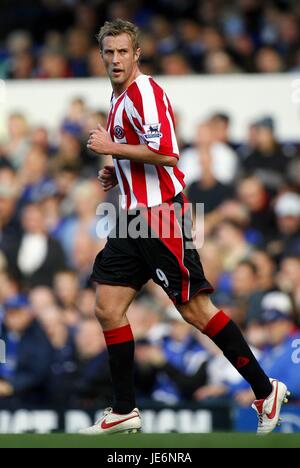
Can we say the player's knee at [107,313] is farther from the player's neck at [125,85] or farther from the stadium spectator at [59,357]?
the stadium spectator at [59,357]

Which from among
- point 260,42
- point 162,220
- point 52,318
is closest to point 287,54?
point 260,42

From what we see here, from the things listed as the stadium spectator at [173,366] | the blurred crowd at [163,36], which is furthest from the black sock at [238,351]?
the blurred crowd at [163,36]

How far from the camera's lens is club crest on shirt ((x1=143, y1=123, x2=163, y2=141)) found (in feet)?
20.1

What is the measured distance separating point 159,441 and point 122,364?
1.13m

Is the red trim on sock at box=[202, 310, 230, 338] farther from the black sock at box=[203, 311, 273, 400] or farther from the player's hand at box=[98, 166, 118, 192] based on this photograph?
the player's hand at box=[98, 166, 118, 192]

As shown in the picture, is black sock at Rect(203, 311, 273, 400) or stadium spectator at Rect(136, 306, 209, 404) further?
stadium spectator at Rect(136, 306, 209, 404)

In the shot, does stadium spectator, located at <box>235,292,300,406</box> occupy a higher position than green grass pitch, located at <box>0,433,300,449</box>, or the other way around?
stadium spectator, located at <box>235,292,300,406</box>

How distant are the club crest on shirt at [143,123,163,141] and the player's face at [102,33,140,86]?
31 centimetres

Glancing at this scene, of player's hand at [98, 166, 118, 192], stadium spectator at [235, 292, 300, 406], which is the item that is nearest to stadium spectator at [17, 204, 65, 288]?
stadium spectator at [235, 292, 300, 406]

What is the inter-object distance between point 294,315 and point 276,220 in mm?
1336

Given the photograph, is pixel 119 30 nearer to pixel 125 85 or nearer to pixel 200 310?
pixel 125 85

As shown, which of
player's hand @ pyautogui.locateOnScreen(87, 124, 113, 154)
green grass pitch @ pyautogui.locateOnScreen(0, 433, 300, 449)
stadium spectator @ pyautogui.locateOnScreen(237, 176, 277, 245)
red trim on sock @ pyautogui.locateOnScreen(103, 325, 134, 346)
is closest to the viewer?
green grass pitch @ pyautogui.locateOnScreen(0, 433, 300, 449)

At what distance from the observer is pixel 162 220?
6.31 metres
